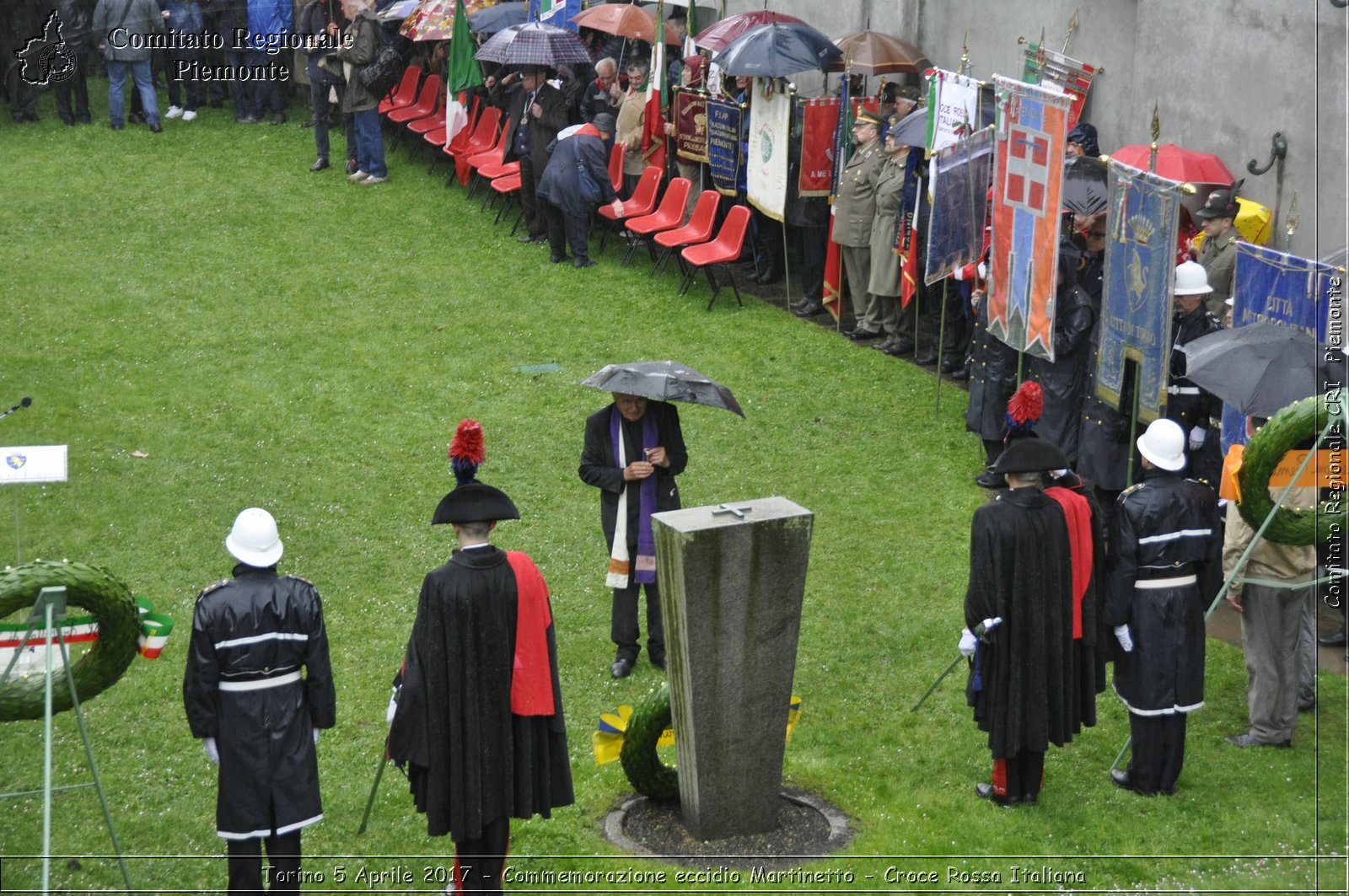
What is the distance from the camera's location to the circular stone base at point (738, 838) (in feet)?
22.9

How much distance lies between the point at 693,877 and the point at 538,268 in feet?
33.6

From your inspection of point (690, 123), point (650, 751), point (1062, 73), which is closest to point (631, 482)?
point (650, 751)

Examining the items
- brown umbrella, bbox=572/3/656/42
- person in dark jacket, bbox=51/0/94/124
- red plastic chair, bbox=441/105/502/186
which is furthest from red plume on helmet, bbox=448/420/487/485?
person in dark jacket, bbox=51/0/94/124

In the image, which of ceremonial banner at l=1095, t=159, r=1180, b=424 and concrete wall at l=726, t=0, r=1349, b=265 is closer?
ceremonial banner at l=1095, t=159, r=1180, b=424

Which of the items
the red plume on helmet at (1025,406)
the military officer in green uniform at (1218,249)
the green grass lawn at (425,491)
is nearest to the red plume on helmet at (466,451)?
the green grass lawn at (425,491)

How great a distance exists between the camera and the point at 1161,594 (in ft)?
24.4

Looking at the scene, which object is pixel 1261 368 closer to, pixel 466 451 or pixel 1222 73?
pixel 466 451

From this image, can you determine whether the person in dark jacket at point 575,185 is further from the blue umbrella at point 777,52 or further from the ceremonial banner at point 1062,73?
the ceremonial banner at point 1062,73

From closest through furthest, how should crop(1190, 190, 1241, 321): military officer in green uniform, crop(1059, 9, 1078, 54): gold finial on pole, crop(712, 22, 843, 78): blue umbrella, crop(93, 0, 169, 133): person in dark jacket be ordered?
1. crop(1190, 190, 1241, 321): military officer in green uniform
2. crop(1059, 9, 1078, 54): gold finial on pole
3. crop(712, 22, 843, 78): blue umbrella
4. crop(93, 0, 169, 133): person in dark jacket

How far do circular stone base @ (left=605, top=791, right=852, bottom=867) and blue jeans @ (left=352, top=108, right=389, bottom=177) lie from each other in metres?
13.1

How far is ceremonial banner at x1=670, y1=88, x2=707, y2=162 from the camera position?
15.8 meters

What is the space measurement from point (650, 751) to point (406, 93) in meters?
15.2

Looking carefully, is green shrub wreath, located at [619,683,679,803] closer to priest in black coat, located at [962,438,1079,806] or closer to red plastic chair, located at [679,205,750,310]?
priest in black coat, located at [962,438,1079,806]

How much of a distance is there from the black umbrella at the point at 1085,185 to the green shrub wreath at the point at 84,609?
688cm
